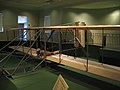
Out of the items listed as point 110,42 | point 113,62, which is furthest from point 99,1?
point 113,62

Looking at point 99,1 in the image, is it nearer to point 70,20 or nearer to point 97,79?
point 70,20

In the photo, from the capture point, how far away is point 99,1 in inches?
281

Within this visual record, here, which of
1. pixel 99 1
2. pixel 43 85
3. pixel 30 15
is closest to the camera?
pixel 43 85

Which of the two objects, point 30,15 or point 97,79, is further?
point 30,15

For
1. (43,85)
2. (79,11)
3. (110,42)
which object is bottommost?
(43,85)

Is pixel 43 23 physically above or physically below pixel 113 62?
above

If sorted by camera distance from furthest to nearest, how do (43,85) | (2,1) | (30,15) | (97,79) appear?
(30,15) → (2,1) → (97,79) → (43,85)

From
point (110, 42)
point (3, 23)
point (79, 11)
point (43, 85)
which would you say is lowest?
point (43, 85)

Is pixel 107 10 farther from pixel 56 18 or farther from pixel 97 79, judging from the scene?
pixel 97 79

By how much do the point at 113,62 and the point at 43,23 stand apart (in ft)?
20.2

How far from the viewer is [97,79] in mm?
3896

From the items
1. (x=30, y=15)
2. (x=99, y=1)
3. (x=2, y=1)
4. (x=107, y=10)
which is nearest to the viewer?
(x=99, y=1)

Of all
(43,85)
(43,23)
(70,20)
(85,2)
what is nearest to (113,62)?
(43,85)

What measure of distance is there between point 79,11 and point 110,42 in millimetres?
2873
